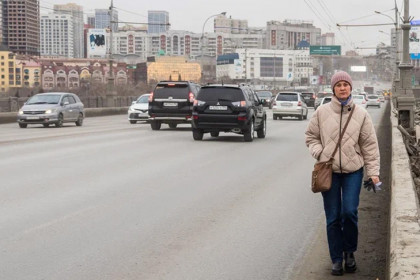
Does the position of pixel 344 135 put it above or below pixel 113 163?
above

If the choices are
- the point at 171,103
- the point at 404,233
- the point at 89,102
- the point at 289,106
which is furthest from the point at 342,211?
the point at 89,102

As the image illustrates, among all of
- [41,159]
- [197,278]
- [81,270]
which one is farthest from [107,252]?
[41,159]

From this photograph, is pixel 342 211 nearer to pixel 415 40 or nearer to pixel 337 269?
pixel 337 269

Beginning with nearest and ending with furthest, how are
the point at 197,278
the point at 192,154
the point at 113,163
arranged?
the point at 197,278 → the point at 113,163 → the point at 192,154

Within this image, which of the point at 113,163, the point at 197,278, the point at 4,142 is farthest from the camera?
the point at 4,142

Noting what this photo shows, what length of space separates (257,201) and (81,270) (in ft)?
14.6

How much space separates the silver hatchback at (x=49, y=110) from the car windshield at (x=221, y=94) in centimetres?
1005

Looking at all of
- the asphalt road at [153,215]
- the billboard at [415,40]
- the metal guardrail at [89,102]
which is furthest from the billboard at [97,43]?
the asphalt road at [153,215]

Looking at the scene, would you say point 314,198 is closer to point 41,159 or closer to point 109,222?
point 109,222

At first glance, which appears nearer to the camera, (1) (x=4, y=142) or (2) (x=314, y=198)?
(2) (x=314, y=198)

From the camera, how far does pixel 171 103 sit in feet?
92.0

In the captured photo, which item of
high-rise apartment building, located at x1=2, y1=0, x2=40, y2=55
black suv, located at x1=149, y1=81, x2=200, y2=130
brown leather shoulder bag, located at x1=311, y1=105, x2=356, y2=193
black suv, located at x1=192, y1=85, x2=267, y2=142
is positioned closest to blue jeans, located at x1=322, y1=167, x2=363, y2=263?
brown leather shoulder bag, located at x1=311, y1=105, x2=356, y2=193

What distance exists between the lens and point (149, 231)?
793 centimetres

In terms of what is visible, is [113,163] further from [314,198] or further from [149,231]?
[149,231]
